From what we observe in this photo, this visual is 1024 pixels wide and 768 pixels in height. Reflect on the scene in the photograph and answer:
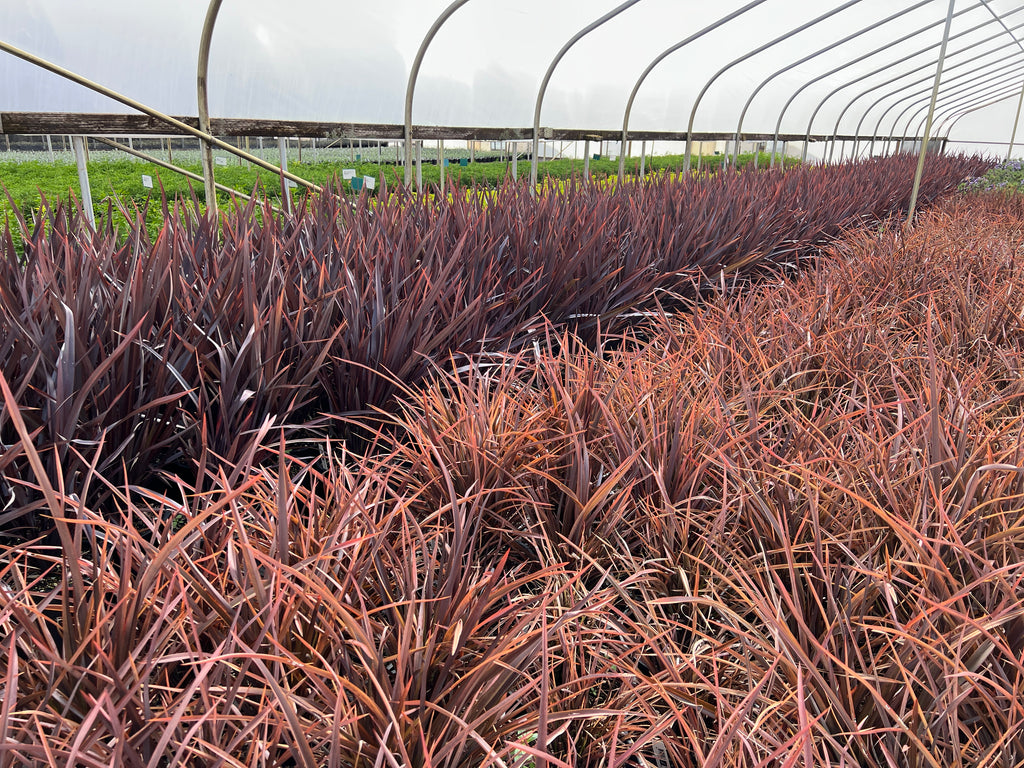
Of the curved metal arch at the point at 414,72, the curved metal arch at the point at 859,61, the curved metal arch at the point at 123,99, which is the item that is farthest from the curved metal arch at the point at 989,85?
the curved metal arch at the point at 123,99

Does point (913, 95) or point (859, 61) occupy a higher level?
point (913, 95)

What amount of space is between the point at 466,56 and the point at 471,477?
5849mm

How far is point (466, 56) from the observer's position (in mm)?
6219

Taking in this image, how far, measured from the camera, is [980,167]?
15.8 metres

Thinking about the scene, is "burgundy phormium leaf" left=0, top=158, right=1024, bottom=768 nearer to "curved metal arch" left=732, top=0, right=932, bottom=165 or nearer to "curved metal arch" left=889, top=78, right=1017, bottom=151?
"curved metal arch" left=732, top=0, right=932, bottom=165

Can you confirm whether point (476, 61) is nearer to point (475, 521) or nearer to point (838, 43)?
point (838, 43)

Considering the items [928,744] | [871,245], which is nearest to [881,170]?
[871,245]

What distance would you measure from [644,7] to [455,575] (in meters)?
7.73

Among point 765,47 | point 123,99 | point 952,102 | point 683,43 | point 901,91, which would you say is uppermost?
point 952,102

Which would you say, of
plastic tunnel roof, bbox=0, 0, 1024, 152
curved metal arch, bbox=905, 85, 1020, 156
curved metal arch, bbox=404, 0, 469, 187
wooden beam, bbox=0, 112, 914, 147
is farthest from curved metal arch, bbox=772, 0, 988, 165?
curved metal arch, bbox=905, 85, 1020, 156

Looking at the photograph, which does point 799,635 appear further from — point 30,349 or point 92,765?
point 30,349

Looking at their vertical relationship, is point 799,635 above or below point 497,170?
below

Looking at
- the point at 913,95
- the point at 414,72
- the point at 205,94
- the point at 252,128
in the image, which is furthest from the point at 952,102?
the point at 205,94

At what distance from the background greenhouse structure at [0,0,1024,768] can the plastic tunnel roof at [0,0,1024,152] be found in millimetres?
39
